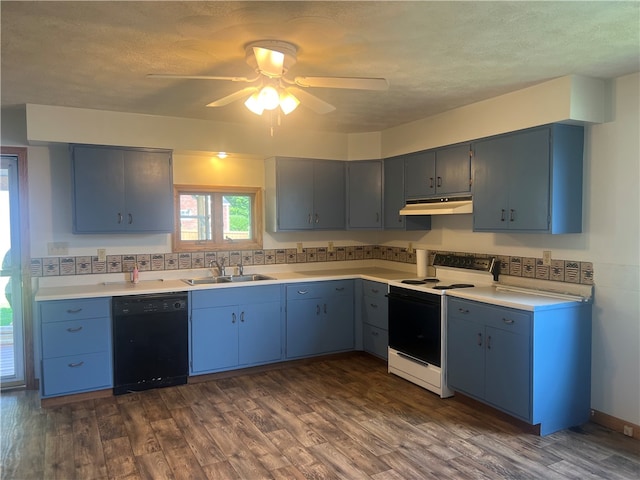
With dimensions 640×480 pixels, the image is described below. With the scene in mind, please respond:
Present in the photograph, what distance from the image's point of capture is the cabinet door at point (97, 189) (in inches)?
155

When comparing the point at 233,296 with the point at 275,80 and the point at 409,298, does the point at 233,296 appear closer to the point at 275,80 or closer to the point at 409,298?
the point at 409,298

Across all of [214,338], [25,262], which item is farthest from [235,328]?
[25,262]

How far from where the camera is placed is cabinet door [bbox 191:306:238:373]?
414 cm

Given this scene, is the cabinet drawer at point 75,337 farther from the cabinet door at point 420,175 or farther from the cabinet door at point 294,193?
the cabinet door at point 420,175

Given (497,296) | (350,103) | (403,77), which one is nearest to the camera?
(403,77)

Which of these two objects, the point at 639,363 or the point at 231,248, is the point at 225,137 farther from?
the point at 639,363

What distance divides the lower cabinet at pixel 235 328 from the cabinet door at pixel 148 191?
76 cm

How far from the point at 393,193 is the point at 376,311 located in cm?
123

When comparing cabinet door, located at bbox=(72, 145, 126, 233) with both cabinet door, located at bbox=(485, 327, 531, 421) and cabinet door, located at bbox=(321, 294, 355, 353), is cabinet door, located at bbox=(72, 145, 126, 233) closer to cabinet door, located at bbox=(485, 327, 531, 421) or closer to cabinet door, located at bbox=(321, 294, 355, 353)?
cabinet door, located at bbox=(321, 294, 355, 353)

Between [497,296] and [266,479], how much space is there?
2012 mm

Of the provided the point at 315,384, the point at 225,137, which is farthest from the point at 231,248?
the point at 315,384

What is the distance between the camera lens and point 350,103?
12.4 ft

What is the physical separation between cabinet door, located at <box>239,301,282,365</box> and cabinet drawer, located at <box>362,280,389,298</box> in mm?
933

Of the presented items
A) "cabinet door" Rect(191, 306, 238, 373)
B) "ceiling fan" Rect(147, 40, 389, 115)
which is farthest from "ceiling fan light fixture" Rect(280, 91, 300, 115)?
"cabinet door" Rect(191, 306, 238, 373)
